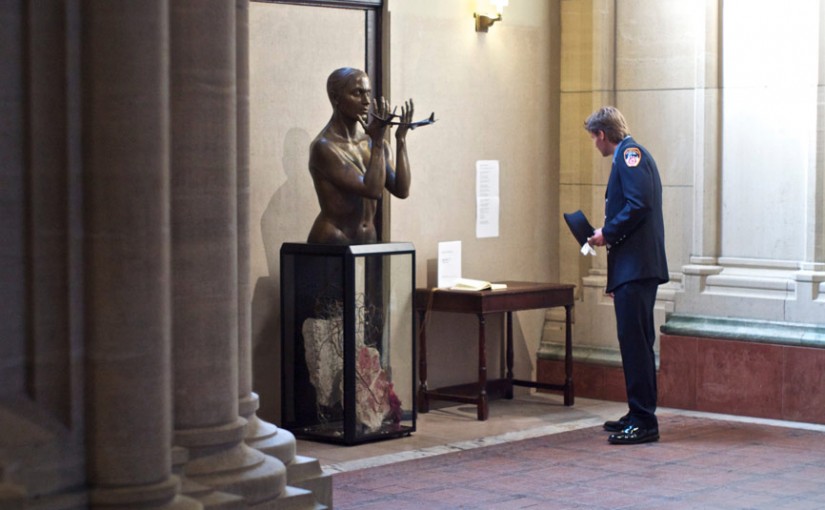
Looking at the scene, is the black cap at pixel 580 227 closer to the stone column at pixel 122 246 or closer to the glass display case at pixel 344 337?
the glass display case at pixel 344 337

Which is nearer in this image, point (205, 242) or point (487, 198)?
point (205, 242)

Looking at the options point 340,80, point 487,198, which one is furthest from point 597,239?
point 340,80

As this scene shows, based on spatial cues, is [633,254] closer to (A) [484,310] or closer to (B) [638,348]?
(B) [638,348]

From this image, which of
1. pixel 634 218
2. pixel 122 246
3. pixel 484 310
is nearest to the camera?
pixel 122 246

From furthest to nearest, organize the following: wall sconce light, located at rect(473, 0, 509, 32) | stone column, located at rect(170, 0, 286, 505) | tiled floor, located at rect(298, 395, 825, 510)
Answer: wall sconce light, located at rect(473, 0, 509, 32) → tiled floor, located at rect(298, 395, 825, 510) → stone column, located at rect(170, 0, 286, 505)

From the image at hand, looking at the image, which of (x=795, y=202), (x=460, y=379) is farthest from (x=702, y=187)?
(x=460, y=379)

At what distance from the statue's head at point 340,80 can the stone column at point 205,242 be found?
2.79 meters

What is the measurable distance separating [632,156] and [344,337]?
69.9 inches

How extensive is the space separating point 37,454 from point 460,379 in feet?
16.6

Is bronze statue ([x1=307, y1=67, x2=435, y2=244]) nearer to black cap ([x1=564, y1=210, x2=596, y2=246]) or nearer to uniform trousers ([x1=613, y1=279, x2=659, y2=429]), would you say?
black cap ([x1=564, y1=210, x2=596, y2=246])

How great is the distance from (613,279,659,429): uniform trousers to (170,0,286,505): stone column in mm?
3312

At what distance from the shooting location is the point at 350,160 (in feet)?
25.1

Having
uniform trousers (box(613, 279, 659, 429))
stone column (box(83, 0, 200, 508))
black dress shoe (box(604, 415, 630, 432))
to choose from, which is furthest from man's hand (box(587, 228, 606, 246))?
stone column (box(83, 0, 200, 508))

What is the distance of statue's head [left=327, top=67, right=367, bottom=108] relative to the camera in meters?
7.60
